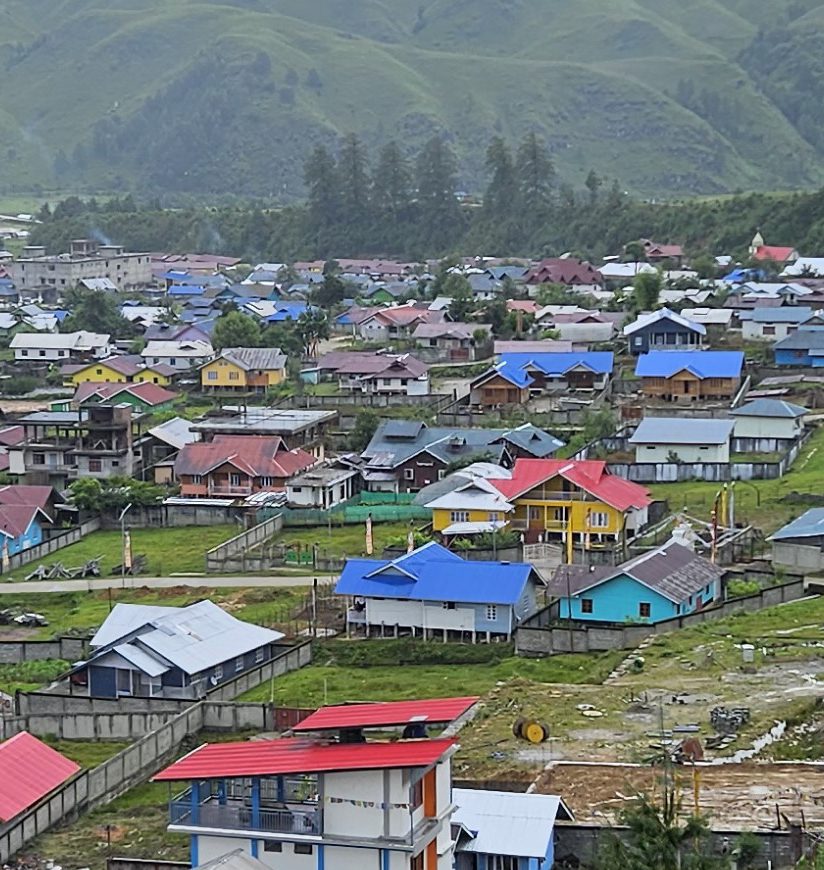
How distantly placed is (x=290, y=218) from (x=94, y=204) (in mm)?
19991

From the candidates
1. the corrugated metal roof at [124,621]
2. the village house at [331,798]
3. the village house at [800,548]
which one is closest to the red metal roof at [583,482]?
the village house at [800,548]

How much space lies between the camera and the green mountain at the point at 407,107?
15412 cm

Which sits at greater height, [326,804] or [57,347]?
[326,804]

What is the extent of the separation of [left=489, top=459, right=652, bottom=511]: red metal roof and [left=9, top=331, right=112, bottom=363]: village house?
33.1 metres

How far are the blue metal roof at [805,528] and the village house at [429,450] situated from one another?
10194mm

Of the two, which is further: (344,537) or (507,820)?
(344,537)

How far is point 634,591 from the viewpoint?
3131 centimetres

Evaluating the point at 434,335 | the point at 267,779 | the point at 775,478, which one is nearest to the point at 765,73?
the point at 434,335

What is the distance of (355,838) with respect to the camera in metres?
16.3

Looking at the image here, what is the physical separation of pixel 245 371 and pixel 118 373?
4691 millimetres

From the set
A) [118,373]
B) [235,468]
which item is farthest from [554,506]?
[118,373]

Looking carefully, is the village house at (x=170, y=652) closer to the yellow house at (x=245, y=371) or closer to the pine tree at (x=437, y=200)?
the yellow house at (x=245, y=371)

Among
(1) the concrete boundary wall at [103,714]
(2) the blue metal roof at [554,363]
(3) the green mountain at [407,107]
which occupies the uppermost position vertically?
(3) the green mountain at [407,107]

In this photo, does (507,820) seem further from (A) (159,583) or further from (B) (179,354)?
(B) (179,354)
